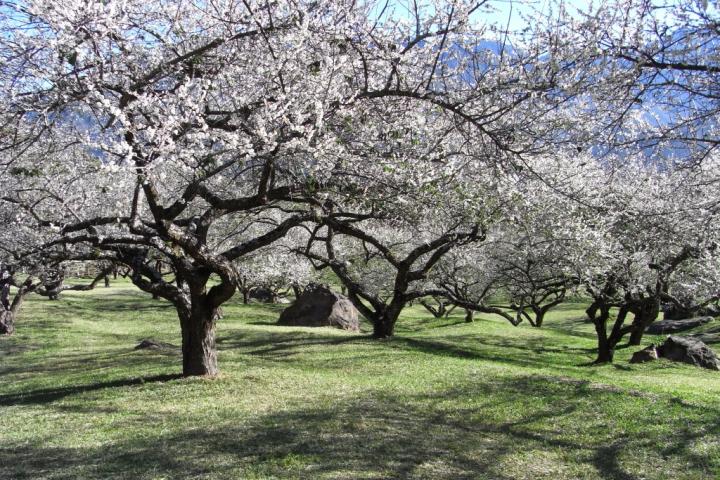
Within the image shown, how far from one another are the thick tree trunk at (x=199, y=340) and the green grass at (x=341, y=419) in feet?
1.51

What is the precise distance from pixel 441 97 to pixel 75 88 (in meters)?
5.33

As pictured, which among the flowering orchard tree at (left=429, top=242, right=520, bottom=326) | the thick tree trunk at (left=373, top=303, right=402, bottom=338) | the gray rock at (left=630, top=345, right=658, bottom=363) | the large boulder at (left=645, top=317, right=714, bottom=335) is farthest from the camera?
the large boulder at (left=645, top=317, right=714, bottom=335)

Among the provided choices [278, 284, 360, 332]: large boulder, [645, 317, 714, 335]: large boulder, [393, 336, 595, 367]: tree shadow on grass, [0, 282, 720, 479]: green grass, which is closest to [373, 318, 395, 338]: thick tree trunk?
[393, 336, 595, 367]: tree shadow on grass

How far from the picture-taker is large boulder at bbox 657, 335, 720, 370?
23078 millimetres

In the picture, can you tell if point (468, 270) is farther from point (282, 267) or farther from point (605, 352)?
point (605, 352)

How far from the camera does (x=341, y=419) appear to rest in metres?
10.2

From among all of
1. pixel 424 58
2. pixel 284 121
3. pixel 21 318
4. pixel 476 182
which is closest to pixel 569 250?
pixel 476 182

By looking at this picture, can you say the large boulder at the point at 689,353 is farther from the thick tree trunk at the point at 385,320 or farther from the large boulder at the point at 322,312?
the large boulder at the point at 322,312

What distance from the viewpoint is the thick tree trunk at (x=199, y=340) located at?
43.2 feet

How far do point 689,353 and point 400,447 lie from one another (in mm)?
19206

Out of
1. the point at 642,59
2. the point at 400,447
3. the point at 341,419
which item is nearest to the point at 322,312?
the point at 341,419

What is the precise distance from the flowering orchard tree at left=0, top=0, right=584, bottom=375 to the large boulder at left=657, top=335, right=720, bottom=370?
17126 mm

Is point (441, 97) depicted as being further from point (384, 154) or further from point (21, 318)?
point (21, 318)

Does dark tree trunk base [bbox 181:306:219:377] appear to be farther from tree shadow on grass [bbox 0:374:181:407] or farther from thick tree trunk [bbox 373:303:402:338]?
thick tree trunk [bbox 373:303:402:338]
